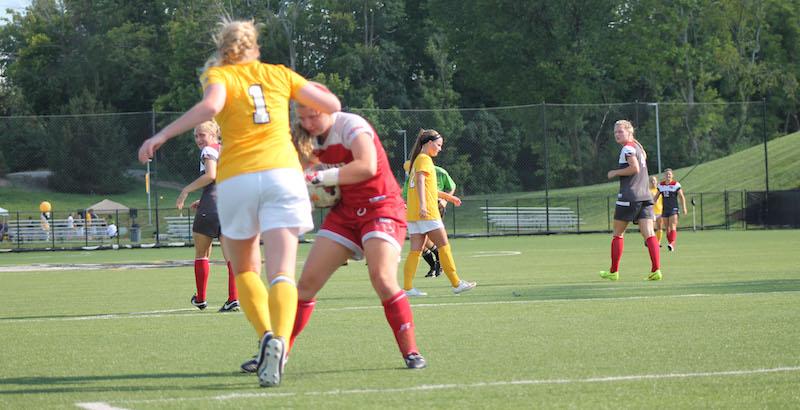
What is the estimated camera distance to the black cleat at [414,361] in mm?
6758

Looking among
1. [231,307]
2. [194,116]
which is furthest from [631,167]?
[194,116]

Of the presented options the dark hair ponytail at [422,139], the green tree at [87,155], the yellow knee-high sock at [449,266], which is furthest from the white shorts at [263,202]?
the green tree at [87,155]

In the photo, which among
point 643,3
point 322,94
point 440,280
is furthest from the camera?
point 643,3

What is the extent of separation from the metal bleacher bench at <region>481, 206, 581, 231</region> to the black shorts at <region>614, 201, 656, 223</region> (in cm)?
2374

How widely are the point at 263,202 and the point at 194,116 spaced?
2.16 ft

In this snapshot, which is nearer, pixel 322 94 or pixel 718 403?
pixel 718 403

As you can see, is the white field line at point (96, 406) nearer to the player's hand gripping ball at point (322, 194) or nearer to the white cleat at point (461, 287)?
the player's hand gripping ball at point (322, 194)

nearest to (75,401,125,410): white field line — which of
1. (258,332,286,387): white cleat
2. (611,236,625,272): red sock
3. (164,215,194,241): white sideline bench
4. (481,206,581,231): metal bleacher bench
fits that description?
(258,332,286,387): white cleat

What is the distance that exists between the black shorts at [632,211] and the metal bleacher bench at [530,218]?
23741mm

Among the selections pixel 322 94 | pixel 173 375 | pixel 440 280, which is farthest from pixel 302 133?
pixel 440 280

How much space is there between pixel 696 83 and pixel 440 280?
Result: 2068 inches

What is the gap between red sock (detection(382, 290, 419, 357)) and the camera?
6.84 meters

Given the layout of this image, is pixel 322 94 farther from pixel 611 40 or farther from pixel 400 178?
pixel 611 40

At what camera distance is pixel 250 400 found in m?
5.74
